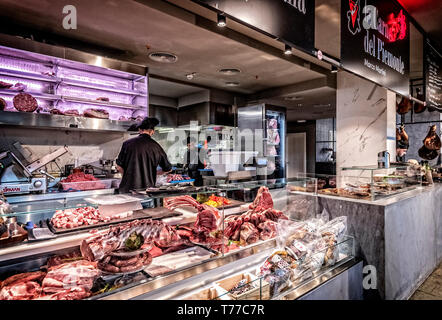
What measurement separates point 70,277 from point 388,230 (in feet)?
7.75

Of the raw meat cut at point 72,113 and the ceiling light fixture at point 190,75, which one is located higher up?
the ceiling light fixture at point 190,75

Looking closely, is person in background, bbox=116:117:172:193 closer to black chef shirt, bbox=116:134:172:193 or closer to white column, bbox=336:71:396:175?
black chef shirt, bbox=116:134:172:193

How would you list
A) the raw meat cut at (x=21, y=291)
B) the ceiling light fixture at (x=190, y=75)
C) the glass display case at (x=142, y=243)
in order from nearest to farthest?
the raw meat cut at (x=21, y=291) < the glass display case at (x=142, y=243) < the ceiling light fixture at (x=190, y=75)

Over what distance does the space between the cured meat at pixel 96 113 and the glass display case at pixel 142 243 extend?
261 cm

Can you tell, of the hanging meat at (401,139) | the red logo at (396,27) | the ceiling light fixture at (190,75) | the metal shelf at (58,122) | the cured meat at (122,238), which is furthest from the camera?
the hanging meat at (401,139)

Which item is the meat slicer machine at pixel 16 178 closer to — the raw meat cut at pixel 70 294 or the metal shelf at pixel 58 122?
the metal shelf at pixel 58 122

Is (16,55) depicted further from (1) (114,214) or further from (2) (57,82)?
(1) (114,214)

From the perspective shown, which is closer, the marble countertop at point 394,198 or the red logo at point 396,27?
the marble countertop at point 394,198

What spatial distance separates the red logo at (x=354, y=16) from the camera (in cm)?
220

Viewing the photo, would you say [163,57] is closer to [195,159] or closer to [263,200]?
[263,200]

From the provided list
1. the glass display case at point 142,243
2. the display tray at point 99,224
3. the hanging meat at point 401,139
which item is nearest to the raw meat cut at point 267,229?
the glass display case at point 142,243

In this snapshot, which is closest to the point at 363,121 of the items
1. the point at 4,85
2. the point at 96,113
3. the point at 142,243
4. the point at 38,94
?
the point at 96,113

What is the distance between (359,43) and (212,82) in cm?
400

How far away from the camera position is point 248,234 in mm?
1866
